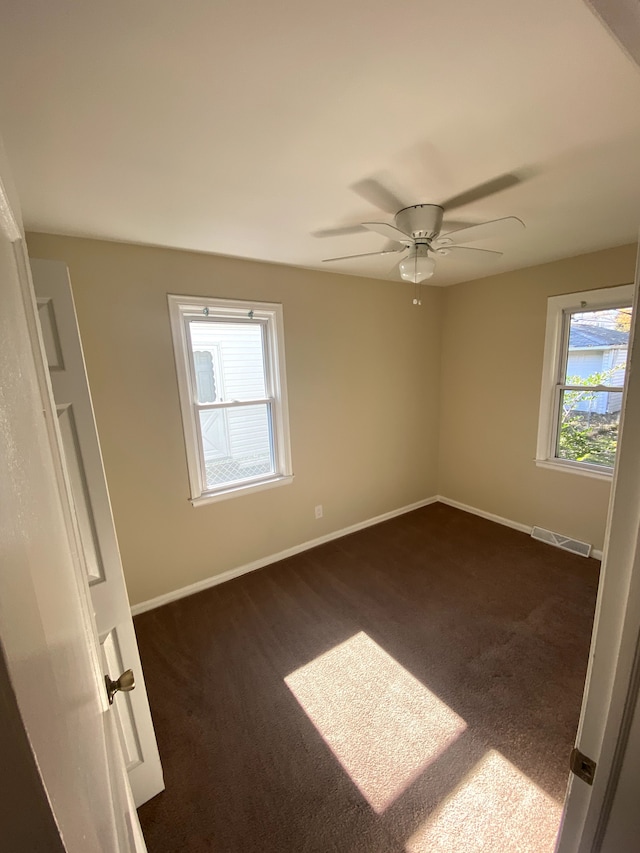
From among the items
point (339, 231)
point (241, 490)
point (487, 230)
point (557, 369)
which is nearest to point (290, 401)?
point (241, 490)

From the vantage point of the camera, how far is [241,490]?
8.90ft

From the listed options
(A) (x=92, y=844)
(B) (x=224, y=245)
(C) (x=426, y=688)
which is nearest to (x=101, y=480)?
(A) (x=92, y=844)

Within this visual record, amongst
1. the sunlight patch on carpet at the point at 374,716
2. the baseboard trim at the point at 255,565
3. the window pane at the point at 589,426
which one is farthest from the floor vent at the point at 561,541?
the sunlight patch on carpet at the point at 374,716

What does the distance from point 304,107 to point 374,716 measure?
245 cm

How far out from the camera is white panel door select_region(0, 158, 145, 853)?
0.96 ft

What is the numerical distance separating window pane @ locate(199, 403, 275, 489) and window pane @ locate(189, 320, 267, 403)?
13 centimetres

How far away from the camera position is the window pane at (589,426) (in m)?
2.71

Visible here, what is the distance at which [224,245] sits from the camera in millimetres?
2178

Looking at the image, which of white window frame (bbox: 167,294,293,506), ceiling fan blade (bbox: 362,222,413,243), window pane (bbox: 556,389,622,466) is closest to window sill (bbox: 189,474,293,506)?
white window frame (bbox: 167,294,293,506)

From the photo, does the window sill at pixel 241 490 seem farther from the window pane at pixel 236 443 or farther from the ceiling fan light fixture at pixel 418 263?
the ceiling fan light fixture at pixel 418 263

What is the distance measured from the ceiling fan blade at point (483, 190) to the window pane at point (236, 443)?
1816mm

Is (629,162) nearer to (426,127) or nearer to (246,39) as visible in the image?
(426,127)

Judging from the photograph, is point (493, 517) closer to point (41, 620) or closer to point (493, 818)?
point (493, 818)

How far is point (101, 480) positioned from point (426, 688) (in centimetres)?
184
